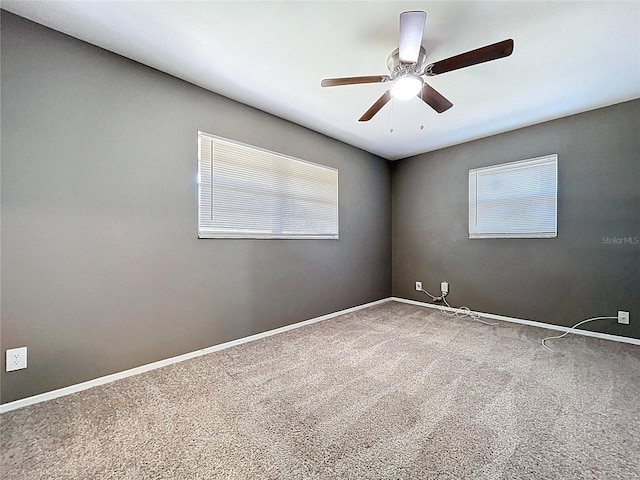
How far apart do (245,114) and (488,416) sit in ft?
10.3

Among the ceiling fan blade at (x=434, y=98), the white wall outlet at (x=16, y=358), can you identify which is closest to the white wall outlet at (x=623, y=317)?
the ceiling fan blade at (x=434, y=98)

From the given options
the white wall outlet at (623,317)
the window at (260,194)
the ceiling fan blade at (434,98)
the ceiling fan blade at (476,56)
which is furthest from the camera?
the white wall outlet at (623,317)

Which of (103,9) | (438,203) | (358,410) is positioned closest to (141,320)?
(358,410)

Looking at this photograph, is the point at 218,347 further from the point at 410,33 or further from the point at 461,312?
the point at 461,312

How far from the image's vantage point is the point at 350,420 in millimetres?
1538

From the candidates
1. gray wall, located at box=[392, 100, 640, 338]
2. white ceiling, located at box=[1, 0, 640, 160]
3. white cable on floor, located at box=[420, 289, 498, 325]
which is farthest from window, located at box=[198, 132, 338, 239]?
white cable on floor, located at box=[420, 289, 498, 325]

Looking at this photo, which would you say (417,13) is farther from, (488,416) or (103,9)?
(488,416)

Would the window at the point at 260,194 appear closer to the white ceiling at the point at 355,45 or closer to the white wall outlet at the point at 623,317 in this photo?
the white ceiling at the point at 355,45

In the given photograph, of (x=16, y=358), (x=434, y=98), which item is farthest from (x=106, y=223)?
(x=434, y=98)

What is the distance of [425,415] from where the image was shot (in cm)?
158

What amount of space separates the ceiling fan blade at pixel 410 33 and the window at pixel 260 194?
1719 millimetres

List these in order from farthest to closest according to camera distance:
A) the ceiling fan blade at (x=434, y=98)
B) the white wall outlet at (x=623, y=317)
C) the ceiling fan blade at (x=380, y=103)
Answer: the white wall outlet at (x=623, y=317) < the ceiling fan blade at (x=380, y=103) < the ceiling fan blade at (x=434, y=98)

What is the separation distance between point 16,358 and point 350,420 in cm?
205

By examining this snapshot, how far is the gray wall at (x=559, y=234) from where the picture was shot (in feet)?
8.90
